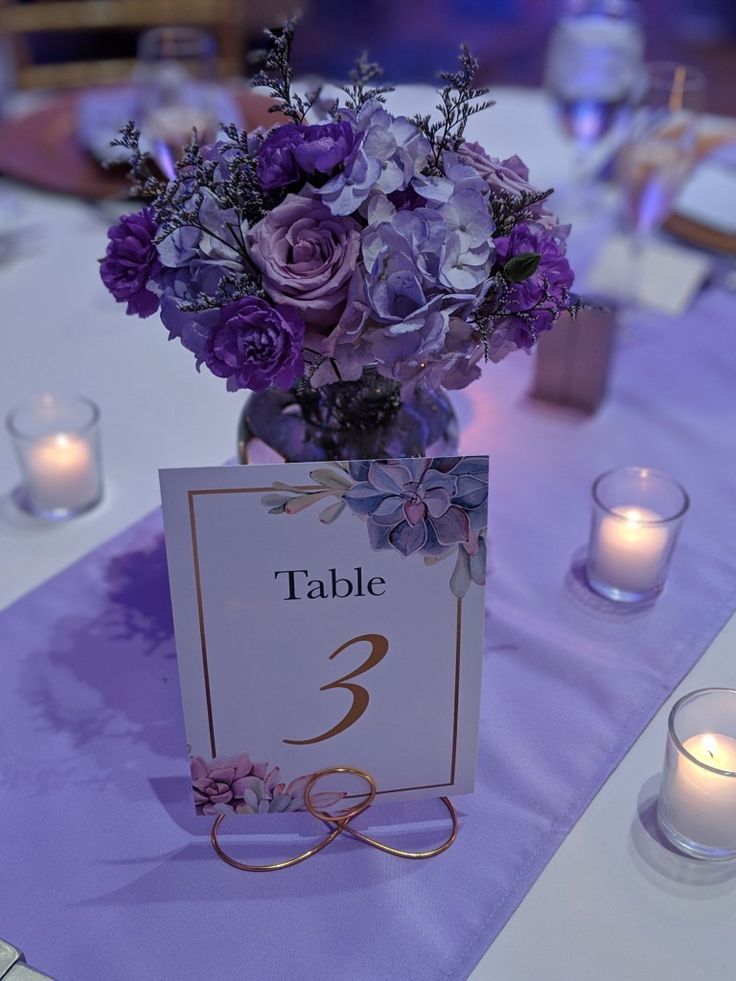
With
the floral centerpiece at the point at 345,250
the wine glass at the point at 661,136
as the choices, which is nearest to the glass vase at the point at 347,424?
the floral centerpiece at the point at 345,250

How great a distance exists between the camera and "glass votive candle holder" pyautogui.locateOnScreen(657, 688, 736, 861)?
704 millimetres

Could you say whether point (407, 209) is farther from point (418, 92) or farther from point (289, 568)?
point (418, 92)

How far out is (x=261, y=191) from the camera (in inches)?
28.8

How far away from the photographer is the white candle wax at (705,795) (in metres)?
0.70

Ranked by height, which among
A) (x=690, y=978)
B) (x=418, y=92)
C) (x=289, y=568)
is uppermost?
(x=418, y=92)

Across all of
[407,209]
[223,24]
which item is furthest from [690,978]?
[223,24]

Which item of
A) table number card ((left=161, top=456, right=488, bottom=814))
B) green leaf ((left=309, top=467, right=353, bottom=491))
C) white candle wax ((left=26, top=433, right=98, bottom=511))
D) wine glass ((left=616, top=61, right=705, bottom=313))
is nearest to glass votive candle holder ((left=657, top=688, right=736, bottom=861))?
table number card ((left=161, top=456, right=488, bottom=814))

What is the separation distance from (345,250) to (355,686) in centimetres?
31

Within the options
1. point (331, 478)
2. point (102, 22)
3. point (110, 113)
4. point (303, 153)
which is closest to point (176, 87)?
point (110, 113)

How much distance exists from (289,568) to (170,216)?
0.27m

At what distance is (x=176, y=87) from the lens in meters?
1.53

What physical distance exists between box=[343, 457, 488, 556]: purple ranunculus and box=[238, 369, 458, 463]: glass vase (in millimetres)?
160

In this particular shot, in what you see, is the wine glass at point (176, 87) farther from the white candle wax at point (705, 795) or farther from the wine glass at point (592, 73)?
the white candle wax at point (705, 795)

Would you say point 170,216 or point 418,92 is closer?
point 170,216
